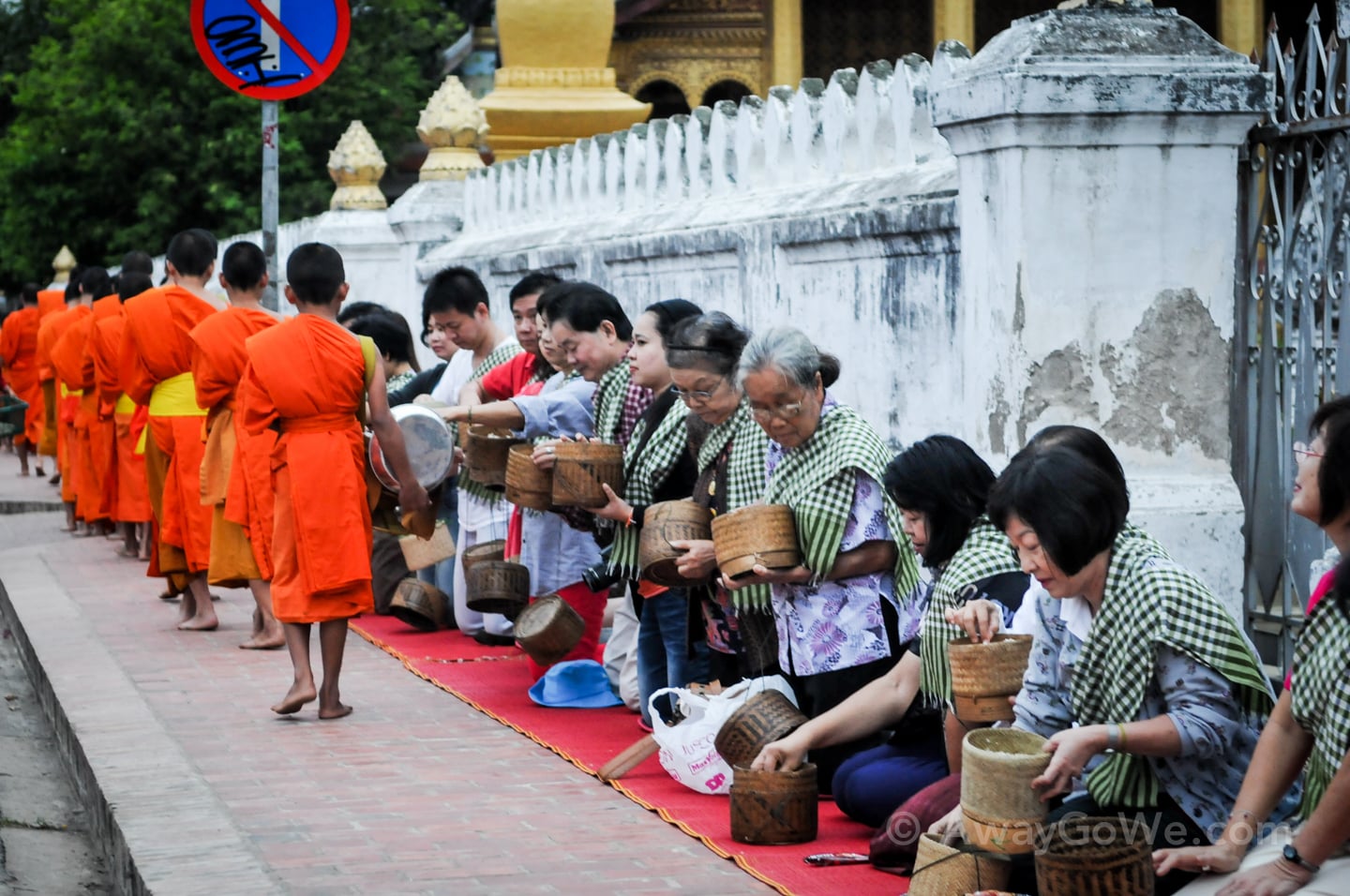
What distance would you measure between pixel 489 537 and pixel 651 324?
7.61ft

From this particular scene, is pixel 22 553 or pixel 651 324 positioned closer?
pixel 651 324

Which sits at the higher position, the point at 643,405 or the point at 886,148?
the point at 886,148

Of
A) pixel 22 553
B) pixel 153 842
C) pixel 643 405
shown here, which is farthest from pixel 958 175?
pixel 22 553

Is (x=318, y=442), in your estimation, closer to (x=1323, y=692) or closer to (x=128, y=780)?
(x=128, y=780)

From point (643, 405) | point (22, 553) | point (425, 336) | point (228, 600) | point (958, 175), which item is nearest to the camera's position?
point (958, 175)

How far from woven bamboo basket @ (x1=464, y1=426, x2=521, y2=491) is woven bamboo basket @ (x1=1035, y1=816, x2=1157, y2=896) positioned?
3981mm

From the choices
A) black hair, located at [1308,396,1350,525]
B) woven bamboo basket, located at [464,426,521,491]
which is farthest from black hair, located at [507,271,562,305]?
black hair, located at [1308,396,1350,525]

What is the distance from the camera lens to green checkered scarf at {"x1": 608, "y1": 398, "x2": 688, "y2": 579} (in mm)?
6980

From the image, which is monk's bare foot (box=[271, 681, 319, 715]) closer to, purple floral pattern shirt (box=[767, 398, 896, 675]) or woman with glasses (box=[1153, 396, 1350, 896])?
purple floral pattern shirt (box=[767, 398, 896, 675])

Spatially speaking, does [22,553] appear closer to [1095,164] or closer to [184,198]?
[1095,164]

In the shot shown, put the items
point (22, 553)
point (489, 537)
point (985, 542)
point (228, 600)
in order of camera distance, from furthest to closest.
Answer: point (22, 553) → point (228, 600) → point (489, 537) → point (985, 542)

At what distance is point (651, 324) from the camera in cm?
700

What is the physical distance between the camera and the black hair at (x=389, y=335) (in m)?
9.90

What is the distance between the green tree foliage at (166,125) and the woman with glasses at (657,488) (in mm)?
18124
